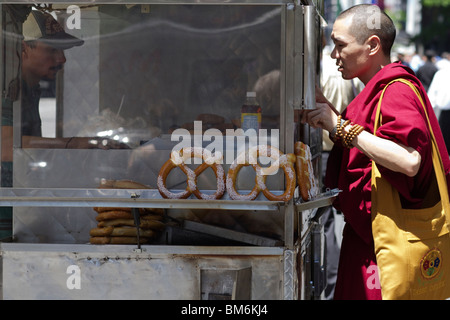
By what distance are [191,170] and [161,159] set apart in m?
0.26

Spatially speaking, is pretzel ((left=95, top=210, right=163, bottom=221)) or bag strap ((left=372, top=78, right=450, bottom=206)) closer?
bag strap ((left=372, top=78, right=450, bottom=206))

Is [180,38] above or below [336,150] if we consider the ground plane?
above

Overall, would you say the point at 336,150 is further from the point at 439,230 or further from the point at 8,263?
the point at 8,263

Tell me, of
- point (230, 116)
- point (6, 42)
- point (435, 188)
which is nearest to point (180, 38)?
point (230, 116)

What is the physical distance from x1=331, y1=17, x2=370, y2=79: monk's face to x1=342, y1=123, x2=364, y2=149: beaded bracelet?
1.22 ft

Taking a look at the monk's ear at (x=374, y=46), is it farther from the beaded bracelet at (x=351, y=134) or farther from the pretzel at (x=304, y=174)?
the pretzel at (x=304, y=174)

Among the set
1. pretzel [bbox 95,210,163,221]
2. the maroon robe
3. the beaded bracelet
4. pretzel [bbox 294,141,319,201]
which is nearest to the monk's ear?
the maroon robe

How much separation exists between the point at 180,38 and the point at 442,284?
1.76 meters

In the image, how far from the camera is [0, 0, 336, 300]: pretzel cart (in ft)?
10.2

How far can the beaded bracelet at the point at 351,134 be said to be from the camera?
2838 mm

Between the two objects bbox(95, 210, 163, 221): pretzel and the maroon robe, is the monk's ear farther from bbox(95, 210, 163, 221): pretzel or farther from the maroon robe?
bbox(95, 210, 163, 221): pretzel

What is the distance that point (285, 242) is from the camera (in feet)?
Answer: 10.4
